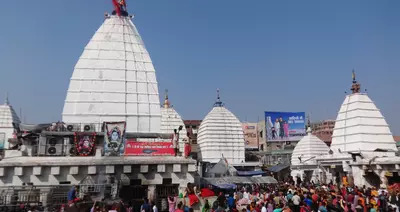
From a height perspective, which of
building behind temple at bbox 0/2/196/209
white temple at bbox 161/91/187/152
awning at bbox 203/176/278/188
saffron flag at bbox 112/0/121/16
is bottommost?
awning at bbox 203/176/278/188

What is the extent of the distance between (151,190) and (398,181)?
707 inches

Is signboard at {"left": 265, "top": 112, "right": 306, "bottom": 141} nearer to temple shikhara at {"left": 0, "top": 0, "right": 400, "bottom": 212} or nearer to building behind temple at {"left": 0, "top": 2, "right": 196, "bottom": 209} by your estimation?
temple shikhara at {"left": 0, "top": 0, "right": 400, "bottom": 212}

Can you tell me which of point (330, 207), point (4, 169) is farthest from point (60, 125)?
point (330, 207)

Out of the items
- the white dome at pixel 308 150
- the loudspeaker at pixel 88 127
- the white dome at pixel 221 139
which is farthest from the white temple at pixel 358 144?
the loudspeaker at pixel 88 127

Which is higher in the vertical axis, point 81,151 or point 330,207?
point 81,151

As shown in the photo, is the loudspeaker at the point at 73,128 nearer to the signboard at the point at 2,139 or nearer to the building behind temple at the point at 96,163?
the building behind temple at the point at 96,163

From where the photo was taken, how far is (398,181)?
1022 inches

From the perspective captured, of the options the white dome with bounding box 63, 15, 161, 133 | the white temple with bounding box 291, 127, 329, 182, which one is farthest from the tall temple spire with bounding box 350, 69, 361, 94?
the white dome with bounding box 63, 15, 161, 133

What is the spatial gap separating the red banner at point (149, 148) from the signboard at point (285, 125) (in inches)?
2109

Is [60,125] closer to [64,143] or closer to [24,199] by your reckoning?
[64,143]

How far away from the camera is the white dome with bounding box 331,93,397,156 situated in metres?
31.0

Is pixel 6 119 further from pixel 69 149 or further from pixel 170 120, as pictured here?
pixel 69 149

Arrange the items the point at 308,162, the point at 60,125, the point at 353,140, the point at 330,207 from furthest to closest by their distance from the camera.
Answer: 1. the point at 308,162
2. the point at 353,140
3. the point at 60,125
4. the point at 330,207

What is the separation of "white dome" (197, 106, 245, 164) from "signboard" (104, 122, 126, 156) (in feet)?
92.0
